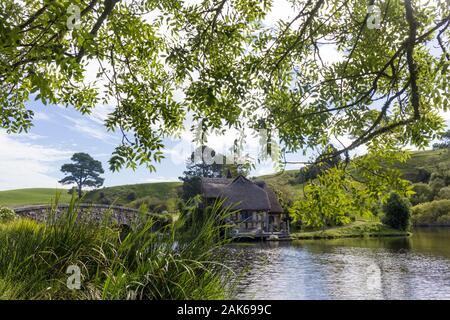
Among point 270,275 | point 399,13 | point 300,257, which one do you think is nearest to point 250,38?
point 399,13

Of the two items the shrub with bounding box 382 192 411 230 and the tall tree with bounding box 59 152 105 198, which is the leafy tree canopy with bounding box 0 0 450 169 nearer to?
the shrub with bounding box 382 192 411 230

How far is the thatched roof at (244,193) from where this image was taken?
167 ft

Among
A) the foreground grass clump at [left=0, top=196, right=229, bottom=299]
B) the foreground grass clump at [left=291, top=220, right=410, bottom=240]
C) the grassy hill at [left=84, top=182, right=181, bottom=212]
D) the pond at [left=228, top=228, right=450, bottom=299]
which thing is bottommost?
the pond at [left=228, top=228, right=450, bottom=299]

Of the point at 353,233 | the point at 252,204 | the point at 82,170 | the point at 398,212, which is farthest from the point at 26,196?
the point at 398,212

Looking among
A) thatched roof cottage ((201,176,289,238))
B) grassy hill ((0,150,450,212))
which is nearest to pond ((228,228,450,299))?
thatched roof cottage ((201,176,289,238))

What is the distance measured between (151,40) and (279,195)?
173 ft

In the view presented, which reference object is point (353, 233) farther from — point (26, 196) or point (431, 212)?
point (26, 196)

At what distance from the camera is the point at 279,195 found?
6078cm

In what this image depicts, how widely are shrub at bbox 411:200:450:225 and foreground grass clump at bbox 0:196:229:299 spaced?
6488cm

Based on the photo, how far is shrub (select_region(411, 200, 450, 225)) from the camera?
205 ft

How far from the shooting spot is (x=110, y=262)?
6.05 metres

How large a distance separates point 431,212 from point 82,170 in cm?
6993

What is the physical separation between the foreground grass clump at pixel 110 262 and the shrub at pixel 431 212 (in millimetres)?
64878

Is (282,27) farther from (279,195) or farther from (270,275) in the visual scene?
(279,195)
